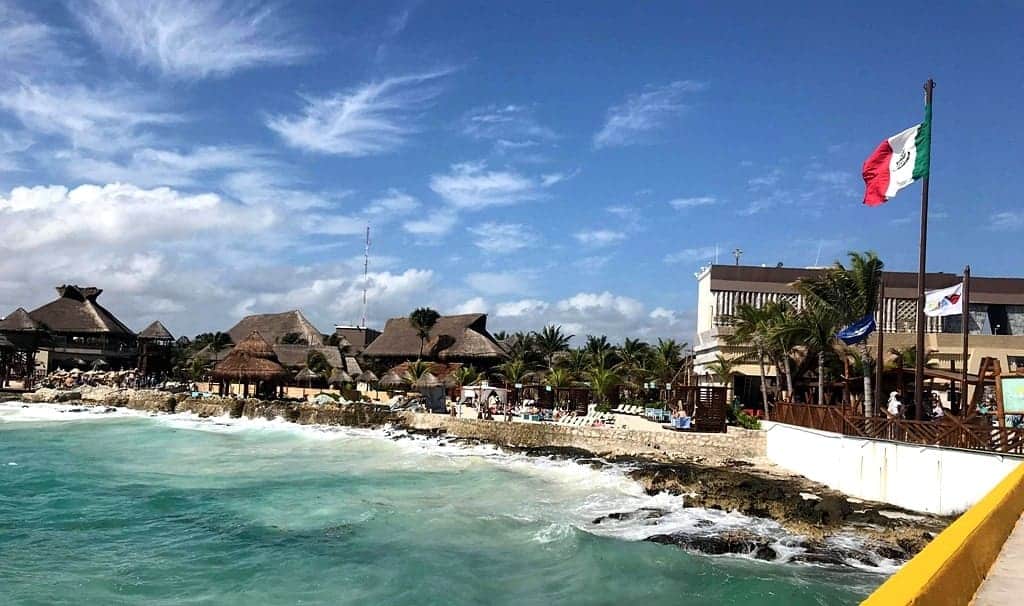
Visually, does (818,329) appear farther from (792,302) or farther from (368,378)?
(368,378)

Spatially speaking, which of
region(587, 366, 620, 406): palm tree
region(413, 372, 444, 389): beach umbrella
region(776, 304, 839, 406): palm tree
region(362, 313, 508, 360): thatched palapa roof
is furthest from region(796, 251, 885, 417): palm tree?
region(362, 313, 508, 360): thatched palapa roof

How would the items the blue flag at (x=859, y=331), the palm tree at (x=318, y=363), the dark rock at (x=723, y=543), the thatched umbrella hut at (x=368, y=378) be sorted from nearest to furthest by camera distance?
the dark rock at (x=723, y=543), the blue flag at (x=859, y=331), the thatched umbrella hut at (x=368, y=378), the palm tree at (x=318, y=363)

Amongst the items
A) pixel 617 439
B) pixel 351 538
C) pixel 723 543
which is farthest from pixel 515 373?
pixel 723 543

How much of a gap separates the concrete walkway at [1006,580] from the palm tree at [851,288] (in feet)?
53.7

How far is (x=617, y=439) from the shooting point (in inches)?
1033

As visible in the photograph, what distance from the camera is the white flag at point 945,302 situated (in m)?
16.0

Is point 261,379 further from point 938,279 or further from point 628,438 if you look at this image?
point 938,279

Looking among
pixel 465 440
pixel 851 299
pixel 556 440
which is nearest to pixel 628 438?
pixel 556 440

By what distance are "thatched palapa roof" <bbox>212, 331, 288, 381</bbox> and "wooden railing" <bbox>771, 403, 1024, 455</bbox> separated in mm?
31241

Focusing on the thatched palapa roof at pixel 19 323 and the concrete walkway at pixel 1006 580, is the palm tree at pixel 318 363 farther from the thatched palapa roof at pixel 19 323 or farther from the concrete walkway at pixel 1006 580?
the concrete walkway at pixel 1006 580

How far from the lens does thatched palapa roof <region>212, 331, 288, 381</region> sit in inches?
1624

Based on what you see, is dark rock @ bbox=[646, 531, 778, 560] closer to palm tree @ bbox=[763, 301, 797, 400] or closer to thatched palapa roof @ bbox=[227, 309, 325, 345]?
palm tree @ bbox=[763, 301, 797, 400]

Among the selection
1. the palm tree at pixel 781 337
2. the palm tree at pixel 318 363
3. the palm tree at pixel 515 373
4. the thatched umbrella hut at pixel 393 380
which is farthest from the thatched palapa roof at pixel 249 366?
the palm tree at pixel 781 337

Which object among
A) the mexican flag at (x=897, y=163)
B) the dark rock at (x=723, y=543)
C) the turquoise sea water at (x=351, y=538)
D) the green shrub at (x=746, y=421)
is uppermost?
the mexican flag at (x=897, y=163)
